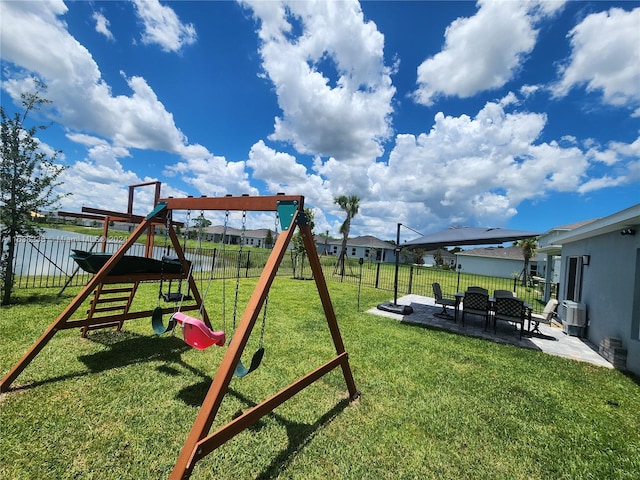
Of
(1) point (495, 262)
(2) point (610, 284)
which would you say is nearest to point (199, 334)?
(2) point (610, 284)

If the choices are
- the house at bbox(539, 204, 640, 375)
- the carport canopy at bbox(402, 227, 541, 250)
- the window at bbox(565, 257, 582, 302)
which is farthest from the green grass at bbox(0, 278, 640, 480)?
the window at bbox(565, 257, 582, 302)

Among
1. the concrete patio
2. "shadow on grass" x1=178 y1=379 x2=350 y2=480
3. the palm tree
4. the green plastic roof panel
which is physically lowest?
"shadow on grass" x1=178 y1=379 x2=350 y2=480

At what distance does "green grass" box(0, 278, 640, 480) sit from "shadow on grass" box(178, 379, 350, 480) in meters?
0.01

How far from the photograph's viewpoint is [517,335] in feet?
22.5

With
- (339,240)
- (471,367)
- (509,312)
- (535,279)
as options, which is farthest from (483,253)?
(471,367)

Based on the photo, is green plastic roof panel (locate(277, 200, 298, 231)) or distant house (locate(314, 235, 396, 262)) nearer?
green plastic roof panel (locate(277, 200, 298, 231))

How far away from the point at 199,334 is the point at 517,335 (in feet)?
23.9

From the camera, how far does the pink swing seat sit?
9.32 ft

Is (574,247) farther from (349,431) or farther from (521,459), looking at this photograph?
(349,431)

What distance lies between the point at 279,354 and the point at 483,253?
3739cm

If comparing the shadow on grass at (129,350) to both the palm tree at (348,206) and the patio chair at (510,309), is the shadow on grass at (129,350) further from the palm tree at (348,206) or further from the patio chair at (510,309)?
the palm tree at (348,206)

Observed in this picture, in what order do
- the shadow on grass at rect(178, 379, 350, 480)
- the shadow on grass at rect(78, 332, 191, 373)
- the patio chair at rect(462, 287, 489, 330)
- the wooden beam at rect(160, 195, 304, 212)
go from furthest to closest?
the patio chair at rect(462, 287, 489, 330)
the shadow on grass at rect(78, 332, 191, 373)
the wooden beam at rect(160, 195, 304, 212)
the shadow on grass at rect(178, 379, 350, 480)

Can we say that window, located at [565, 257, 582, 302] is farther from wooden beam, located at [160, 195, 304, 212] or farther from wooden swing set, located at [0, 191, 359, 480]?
wooden beam, located at [160, 195, 304, 212]

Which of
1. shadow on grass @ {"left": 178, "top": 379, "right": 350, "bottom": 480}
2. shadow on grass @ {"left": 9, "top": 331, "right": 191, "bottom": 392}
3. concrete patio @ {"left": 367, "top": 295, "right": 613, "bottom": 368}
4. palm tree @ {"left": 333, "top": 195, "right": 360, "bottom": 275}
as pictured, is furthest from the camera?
palm tree @ {"left": 333, "top": 195, "right": 360, "bottom": 275}
